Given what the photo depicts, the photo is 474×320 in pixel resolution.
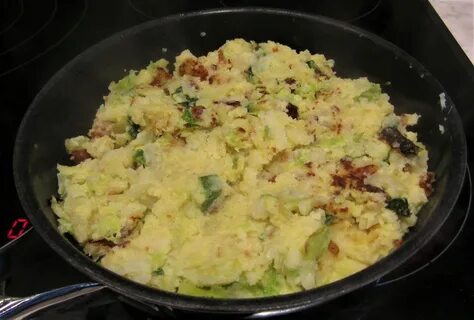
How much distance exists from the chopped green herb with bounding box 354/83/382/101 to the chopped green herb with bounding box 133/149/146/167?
60 centimetres

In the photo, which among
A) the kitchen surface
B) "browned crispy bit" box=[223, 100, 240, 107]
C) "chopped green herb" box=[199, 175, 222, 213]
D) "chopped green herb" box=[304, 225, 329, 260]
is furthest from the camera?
the kitchen surface

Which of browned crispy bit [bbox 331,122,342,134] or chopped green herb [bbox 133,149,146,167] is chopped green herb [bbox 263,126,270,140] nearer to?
browned crispy bit [bbox 331,122,342,134]

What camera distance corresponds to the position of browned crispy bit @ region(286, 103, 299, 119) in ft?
4.66

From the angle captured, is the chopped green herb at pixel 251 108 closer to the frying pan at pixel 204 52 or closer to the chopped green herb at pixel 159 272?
the frying pan at pixel 204 52

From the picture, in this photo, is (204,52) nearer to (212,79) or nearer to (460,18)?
(212,79)

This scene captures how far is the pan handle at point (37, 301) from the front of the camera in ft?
3.35

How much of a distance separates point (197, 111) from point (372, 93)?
0.49 m

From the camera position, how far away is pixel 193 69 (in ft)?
5.20

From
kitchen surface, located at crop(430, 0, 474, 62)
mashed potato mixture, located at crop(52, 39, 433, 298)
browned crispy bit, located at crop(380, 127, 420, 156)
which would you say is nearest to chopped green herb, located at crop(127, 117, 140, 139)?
mashed potato mixture, located at crop(52, 39, 433, 298)

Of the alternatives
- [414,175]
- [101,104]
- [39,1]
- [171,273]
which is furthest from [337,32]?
[39,1]

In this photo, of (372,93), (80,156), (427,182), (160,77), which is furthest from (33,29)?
(427,182)

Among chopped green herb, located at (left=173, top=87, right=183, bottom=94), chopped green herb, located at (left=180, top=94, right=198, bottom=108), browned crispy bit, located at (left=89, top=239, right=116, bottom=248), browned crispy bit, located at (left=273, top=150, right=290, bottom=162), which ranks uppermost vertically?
chopped green herb, located at (left=173, top=87, right=183, bottom=94)

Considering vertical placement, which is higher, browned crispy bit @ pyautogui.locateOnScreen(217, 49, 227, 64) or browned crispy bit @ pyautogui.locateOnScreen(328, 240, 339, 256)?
browned crispy bit @ pyautogui.locateOnScreen(217, 49, 227, 64)

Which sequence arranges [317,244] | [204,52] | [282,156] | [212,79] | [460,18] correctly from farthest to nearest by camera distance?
[460,18]
[204,52]
[212,79]
[282,156]
[317,244]
